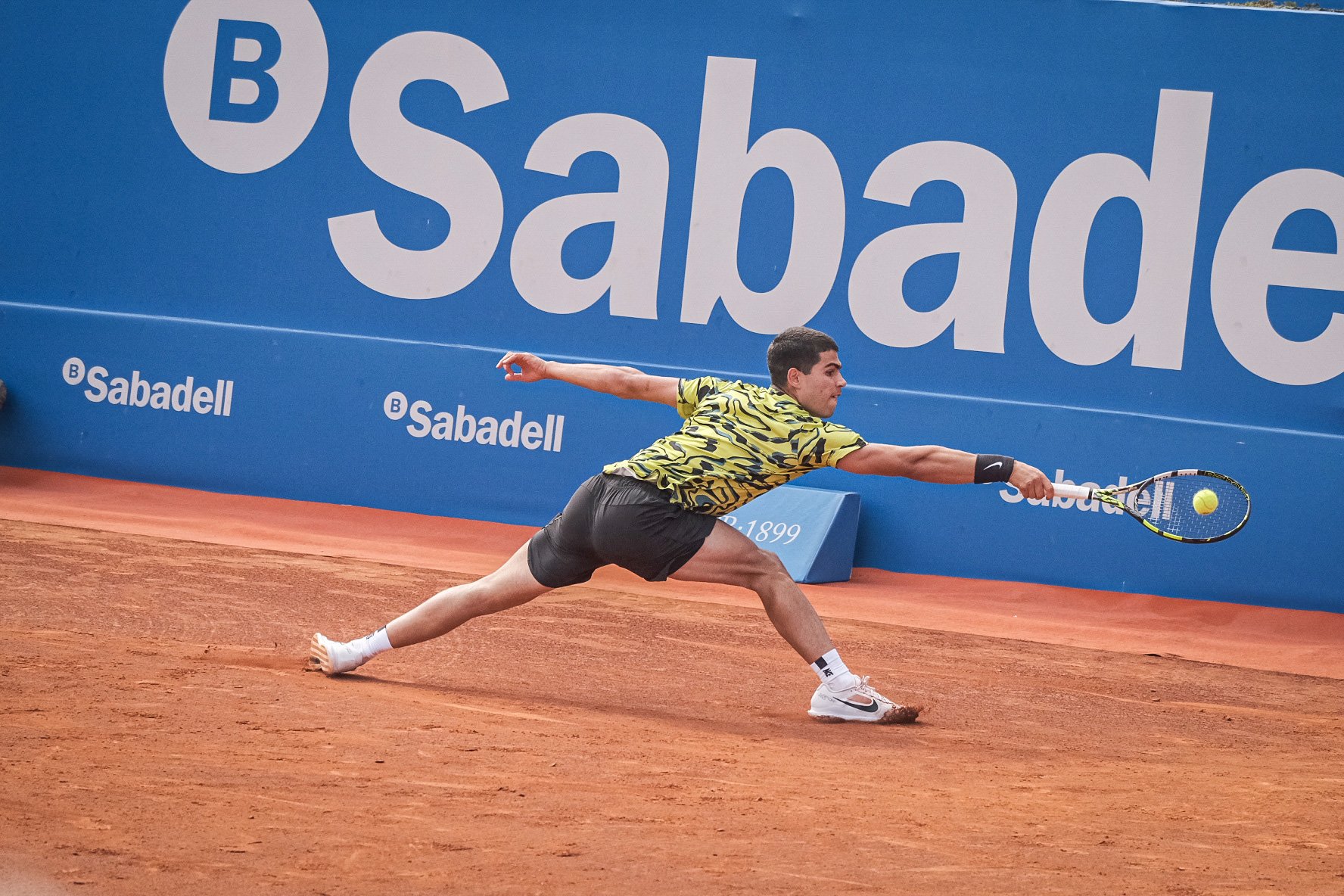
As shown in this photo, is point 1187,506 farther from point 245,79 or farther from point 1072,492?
point 245,79

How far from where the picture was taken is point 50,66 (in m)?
10.8

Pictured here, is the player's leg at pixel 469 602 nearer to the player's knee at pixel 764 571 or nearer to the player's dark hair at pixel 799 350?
the player's knee at pixel 764 571

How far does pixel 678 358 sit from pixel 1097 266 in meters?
3.13

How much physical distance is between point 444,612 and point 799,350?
163 centimetres

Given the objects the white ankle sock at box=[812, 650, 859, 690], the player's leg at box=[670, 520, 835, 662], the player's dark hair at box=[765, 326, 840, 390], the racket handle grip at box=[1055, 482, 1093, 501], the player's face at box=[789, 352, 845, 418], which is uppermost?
the player's dark hair at box=[765, 326, 840, 390]

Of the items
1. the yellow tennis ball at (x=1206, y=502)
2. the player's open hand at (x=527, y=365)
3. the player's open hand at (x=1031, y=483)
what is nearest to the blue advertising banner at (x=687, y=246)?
the yellow tennis ball at (x=1206, y=502)

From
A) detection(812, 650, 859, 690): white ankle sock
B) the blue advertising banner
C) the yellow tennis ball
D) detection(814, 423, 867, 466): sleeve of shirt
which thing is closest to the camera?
detection(814, 423, 867, 466): sleeve of shirt

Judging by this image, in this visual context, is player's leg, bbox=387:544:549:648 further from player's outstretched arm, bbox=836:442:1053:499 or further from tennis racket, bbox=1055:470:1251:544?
tennis racket, bbox=1055:470:1251:544

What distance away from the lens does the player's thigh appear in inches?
190

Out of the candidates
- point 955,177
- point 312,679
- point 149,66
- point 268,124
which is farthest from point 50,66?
point 312,679

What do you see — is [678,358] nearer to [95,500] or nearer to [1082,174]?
[1082,174]

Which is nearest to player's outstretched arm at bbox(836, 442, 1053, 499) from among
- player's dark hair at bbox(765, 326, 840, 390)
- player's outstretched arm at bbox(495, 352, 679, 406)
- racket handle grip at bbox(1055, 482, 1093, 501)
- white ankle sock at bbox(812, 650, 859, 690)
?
racket handle grip at bbox(1055, 482, 1093, 501)

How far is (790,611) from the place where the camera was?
15.9 feet

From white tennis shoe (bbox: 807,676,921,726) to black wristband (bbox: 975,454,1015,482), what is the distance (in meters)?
0.94
